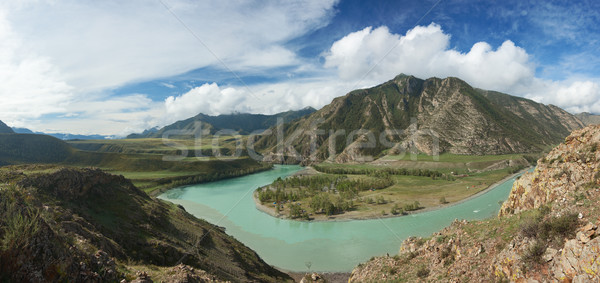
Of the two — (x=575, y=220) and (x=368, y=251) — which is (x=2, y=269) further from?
(x=368, y=251)

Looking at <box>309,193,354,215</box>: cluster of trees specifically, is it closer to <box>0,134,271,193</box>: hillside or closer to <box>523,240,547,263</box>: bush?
<box>523,240,547,263</box>: bush

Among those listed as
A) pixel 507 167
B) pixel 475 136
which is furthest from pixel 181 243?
pixel 475 136

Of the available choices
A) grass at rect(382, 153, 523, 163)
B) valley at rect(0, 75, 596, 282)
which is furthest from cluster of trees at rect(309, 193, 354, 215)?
grass at rect(382, 153, 523, 163)

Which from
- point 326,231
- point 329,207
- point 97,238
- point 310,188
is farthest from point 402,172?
point 97,238

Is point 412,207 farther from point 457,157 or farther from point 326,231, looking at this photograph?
point 457,157

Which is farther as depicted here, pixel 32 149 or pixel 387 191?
pixel 32 149
